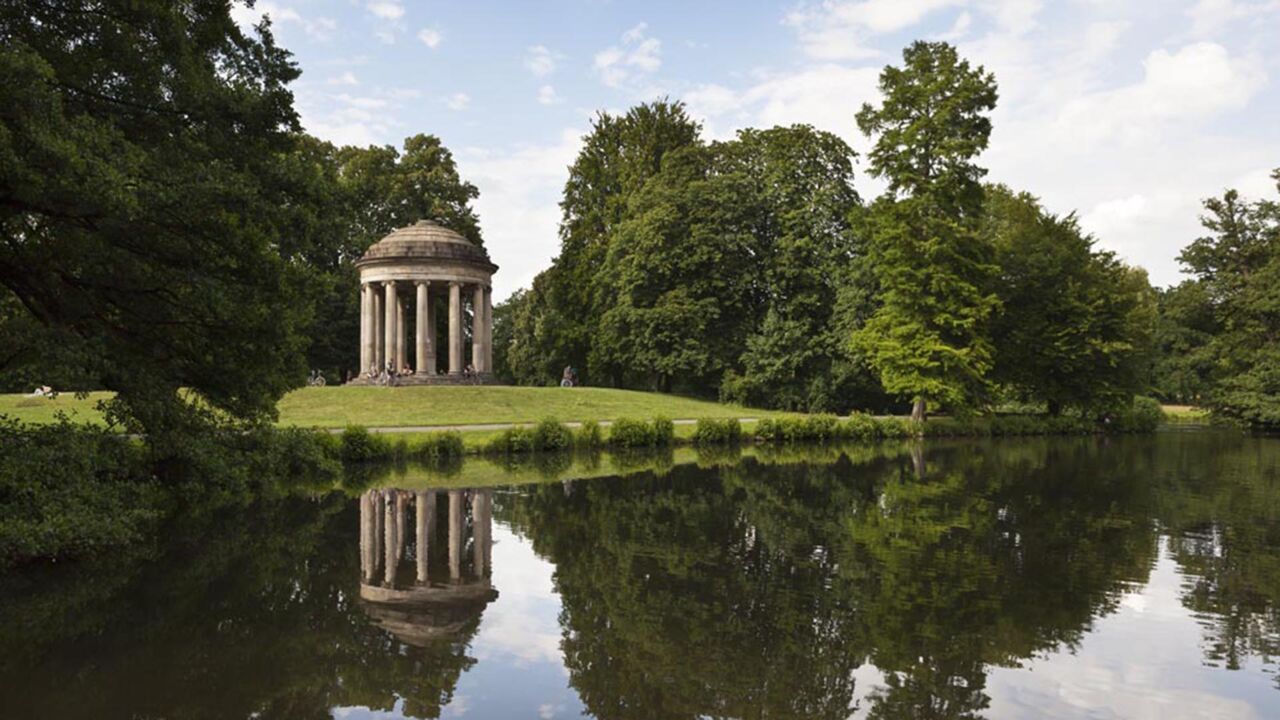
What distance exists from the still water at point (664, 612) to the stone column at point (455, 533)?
80mm

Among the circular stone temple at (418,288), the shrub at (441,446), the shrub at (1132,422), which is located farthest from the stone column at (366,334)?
the shrub at (1132,422)

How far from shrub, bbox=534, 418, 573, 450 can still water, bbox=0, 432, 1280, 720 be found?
9097 mm

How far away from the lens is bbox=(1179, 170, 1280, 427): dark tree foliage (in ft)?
140

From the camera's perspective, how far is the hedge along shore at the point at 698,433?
23188mm

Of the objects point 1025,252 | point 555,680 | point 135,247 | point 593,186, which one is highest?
point 593,186

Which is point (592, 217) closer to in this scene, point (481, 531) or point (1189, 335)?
point (1189, 335)

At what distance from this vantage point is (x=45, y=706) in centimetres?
607

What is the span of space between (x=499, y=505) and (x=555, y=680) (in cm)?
901

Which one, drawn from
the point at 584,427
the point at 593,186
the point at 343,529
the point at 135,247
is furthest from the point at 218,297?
the point at 593,186

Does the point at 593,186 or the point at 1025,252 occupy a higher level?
the point at 593,186

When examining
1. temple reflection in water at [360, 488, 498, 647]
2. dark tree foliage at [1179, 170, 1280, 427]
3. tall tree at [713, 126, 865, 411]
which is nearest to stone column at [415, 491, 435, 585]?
temple reflection in water at [360, 488, 498, 647]

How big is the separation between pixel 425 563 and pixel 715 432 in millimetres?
19834

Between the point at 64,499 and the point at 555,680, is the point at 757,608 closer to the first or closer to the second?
the point at 555,680

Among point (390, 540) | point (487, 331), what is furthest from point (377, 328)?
point (390, 540)
